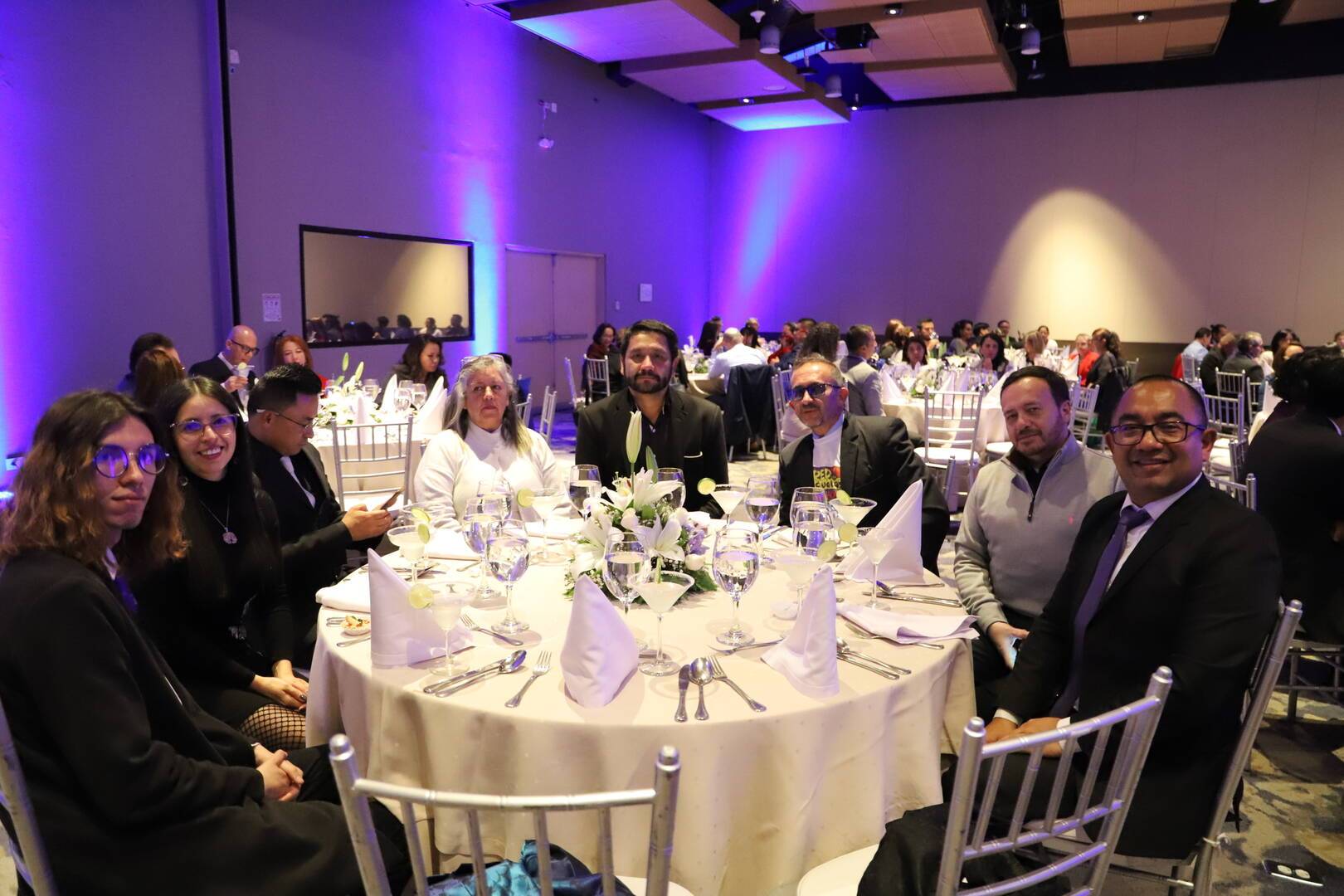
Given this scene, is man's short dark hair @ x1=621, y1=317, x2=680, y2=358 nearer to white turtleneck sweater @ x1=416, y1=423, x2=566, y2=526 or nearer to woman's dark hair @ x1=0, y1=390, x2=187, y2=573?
white turtleneck sweater @ x1=416, y1=423, x2=566, y2=526

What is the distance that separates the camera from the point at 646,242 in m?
14.1

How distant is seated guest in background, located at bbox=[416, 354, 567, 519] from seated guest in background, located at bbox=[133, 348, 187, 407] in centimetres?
189

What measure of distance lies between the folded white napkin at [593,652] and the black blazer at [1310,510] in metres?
2.76

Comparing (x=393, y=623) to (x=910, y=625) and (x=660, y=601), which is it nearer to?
(x=660, y=601)

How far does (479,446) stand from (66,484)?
6.75ft

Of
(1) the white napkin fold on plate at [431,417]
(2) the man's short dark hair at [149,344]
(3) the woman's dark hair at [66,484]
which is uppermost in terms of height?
(2) the man's short dark hair at [149,344]

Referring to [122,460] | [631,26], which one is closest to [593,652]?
[122,460]

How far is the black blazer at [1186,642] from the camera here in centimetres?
183

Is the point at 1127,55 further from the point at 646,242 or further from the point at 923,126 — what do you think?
the point at 646,242

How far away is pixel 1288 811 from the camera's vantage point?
9.43 feet

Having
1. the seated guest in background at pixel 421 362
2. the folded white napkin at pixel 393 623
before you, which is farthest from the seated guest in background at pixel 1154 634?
the seated guest in background at pixel 421 362

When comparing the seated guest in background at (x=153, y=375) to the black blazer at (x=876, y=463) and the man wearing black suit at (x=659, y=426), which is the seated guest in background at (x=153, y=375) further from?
the black blazer at (x=876, y=463)

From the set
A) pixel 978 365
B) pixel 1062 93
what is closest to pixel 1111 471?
pixel 978 365

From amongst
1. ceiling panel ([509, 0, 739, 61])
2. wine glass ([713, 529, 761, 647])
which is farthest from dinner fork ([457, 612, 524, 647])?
ceiling panel ([509, 0, 739, 61])
